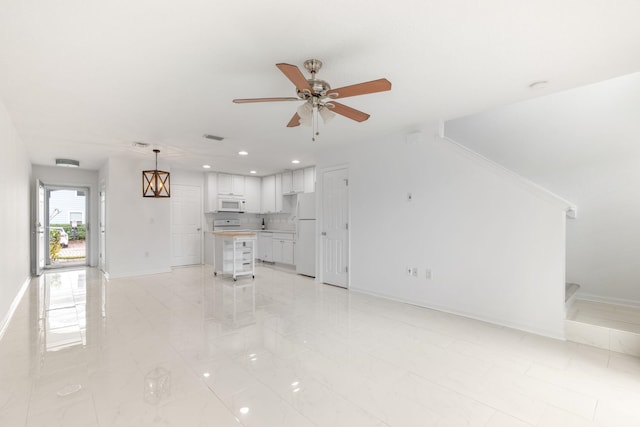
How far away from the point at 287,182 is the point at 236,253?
266cm

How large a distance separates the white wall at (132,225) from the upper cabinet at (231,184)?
61.2 inches

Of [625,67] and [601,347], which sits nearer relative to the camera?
[625,67]

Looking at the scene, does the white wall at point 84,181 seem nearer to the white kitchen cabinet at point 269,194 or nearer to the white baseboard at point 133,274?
the white baseboard at point 133,274

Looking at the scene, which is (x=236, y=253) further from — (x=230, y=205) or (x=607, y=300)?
(x=607, y=300)

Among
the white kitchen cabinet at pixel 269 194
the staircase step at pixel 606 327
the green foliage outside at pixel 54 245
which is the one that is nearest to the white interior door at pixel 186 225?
the white kitchen cabinet at pixel 269 194

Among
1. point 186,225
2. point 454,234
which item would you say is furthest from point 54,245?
point 454,234

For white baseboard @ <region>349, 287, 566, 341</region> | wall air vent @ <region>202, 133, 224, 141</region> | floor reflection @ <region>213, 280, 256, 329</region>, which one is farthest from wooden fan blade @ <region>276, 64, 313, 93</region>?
white baseboard @ <region>349, 287, 566, 341</region>

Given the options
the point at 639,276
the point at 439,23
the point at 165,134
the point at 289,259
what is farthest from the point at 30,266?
the point at 639,276

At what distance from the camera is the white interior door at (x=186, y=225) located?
740 cm

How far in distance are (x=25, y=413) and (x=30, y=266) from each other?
239 inches

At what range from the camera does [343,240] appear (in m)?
5.17

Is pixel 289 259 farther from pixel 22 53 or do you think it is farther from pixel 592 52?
pixel 592 52

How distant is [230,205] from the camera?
815 cm

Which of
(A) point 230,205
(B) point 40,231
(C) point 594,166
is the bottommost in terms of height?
(B) point 40,231
